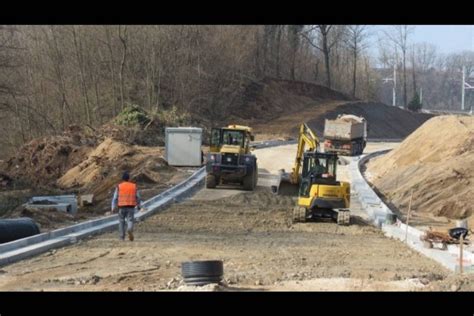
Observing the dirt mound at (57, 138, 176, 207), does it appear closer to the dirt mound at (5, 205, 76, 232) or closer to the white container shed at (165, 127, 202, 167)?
the white container shed at (165, 127, 202, 167)

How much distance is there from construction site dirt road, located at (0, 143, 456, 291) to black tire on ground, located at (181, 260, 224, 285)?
0.82 feet

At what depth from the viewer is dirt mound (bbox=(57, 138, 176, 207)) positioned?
111 feet

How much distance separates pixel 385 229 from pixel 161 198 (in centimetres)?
936

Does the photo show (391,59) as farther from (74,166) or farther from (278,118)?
(74,166)

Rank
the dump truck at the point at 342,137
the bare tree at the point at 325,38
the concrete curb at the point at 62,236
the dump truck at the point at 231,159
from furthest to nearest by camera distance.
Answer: the bare tree at the point at 325,38 → the dump truck at the point at 342,137 → the dump truck at the point at 231,159 → the concrete curb at the point at 62,236

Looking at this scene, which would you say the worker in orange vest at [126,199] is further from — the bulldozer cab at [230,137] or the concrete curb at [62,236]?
the bulldozer cab at [230,137]

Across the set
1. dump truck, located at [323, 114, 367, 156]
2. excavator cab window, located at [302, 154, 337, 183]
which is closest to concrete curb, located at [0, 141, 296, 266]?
excavator cab window, located at [302, 154, 337, 183]

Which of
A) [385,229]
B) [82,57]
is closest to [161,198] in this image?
[385,229]

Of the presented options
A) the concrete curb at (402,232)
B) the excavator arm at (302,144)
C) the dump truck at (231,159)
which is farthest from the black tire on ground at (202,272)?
the dump truck at (231,159)

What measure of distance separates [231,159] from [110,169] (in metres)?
8.47

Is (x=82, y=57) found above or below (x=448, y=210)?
above

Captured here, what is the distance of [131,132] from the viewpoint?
170ft

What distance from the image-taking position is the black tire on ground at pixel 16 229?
17828 millimetres

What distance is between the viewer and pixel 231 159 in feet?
101
